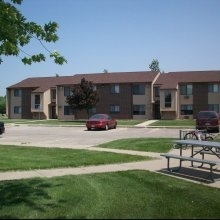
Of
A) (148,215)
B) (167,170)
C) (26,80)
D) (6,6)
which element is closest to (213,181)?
(167,170)

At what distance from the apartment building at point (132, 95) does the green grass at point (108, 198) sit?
46.2 metres

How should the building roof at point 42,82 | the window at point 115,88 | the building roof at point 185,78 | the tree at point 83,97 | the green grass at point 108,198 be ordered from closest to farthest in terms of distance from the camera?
the green grass at point 108,198
the tree at point 83,97
the building roof at point 185,78
the window at point 115,88
the building roof at point 42,82

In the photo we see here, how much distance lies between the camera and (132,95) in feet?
194

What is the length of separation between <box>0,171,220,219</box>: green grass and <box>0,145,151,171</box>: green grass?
7.92ft

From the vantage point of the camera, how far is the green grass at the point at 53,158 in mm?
13031

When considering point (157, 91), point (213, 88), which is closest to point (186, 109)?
point (213, 88)

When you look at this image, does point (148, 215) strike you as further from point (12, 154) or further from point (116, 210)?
point (12, 154)

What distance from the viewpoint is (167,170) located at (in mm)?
12141

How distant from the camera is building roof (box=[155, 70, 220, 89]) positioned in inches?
2208

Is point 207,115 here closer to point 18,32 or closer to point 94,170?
point 94,170

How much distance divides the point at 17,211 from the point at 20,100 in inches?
2421

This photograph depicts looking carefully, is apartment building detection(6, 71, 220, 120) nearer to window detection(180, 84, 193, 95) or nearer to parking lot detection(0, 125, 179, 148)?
window detection(180, 84, 193, 95)

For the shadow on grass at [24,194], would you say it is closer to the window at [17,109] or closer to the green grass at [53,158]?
the green grass at [53,158]

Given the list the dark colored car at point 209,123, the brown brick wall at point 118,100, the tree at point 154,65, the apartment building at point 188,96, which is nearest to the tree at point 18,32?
the dark colored car at point 209,123
